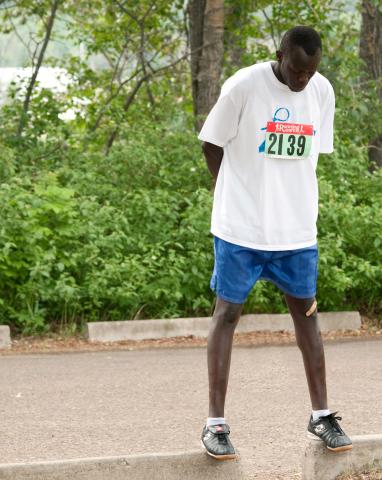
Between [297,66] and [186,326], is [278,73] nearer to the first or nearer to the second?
[297,66]

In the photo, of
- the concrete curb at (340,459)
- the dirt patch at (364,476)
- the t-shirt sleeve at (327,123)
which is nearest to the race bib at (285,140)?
the t-shirt sleeve at (327,123)

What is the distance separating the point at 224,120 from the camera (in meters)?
4.54

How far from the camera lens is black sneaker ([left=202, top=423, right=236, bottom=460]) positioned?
15.2 ft

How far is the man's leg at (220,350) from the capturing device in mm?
4668

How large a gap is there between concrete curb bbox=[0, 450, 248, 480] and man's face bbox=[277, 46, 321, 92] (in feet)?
5.49

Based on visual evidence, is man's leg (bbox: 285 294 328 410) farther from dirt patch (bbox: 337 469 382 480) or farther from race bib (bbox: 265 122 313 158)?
race bib (bbox: 265 122 313 158)

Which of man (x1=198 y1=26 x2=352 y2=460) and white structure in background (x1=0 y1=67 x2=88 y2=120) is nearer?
man (x1=198 y1=26 x2=352 y2=460)

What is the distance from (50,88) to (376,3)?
14.4 ft

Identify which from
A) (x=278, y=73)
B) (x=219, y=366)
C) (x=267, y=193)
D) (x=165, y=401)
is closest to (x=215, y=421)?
(x=219, y=366)

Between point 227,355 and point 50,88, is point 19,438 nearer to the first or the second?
point 227,355

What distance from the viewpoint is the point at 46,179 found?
35.8ft

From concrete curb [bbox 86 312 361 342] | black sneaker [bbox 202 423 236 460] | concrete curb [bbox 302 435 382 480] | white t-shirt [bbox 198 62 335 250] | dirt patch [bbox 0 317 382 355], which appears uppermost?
white t-shirt [bbox 198 62 335 250]

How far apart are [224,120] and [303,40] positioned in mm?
473

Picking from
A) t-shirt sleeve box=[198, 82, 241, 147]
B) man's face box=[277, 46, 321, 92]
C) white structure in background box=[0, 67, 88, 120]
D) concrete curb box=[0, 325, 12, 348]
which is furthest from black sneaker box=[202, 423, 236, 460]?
white structure in background box=[0, 67, 88, 120]
